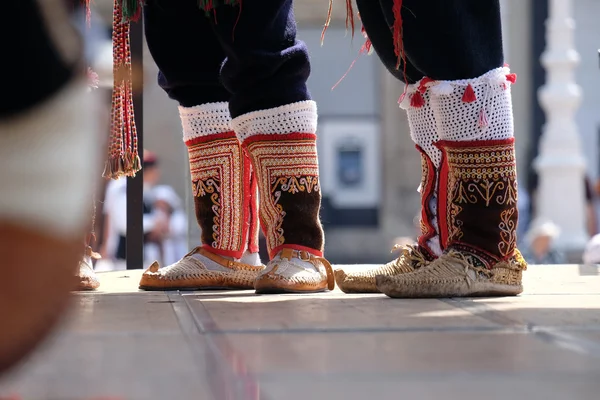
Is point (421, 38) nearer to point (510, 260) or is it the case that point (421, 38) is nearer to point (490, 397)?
point (510, 260)

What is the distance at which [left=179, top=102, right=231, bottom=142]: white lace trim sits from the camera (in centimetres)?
222

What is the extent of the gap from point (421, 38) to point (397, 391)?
107 cm

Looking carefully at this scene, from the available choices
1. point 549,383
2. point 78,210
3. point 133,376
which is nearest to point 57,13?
point 78,210

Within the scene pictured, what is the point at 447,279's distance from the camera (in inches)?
72.1

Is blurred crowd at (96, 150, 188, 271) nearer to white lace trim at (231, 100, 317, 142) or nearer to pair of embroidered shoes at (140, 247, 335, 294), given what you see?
pair of embroidered shoes at (140, 247, 335, 294)

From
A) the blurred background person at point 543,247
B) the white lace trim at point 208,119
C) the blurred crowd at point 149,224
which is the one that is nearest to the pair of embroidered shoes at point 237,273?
the white lace trim at point 208,119

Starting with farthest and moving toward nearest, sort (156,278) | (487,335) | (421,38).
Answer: (156,278)
(421,38)
(487,335)

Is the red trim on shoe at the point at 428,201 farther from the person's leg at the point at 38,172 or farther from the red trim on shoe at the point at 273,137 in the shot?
the person's leg at the point at 38,172

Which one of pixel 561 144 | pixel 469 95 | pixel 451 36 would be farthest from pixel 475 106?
pixel 561 144

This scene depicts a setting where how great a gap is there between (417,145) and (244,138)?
358 mm

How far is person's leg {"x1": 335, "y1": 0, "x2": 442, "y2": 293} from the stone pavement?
200 mm

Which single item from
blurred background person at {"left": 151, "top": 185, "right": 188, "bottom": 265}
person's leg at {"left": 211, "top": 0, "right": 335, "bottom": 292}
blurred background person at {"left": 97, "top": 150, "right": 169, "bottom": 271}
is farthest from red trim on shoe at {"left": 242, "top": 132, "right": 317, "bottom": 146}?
blurred background person at {"left": 151, "top": 185, "right": 188, "bottom": 265}

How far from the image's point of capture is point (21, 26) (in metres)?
0.64

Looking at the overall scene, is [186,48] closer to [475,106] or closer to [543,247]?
[475,106]
